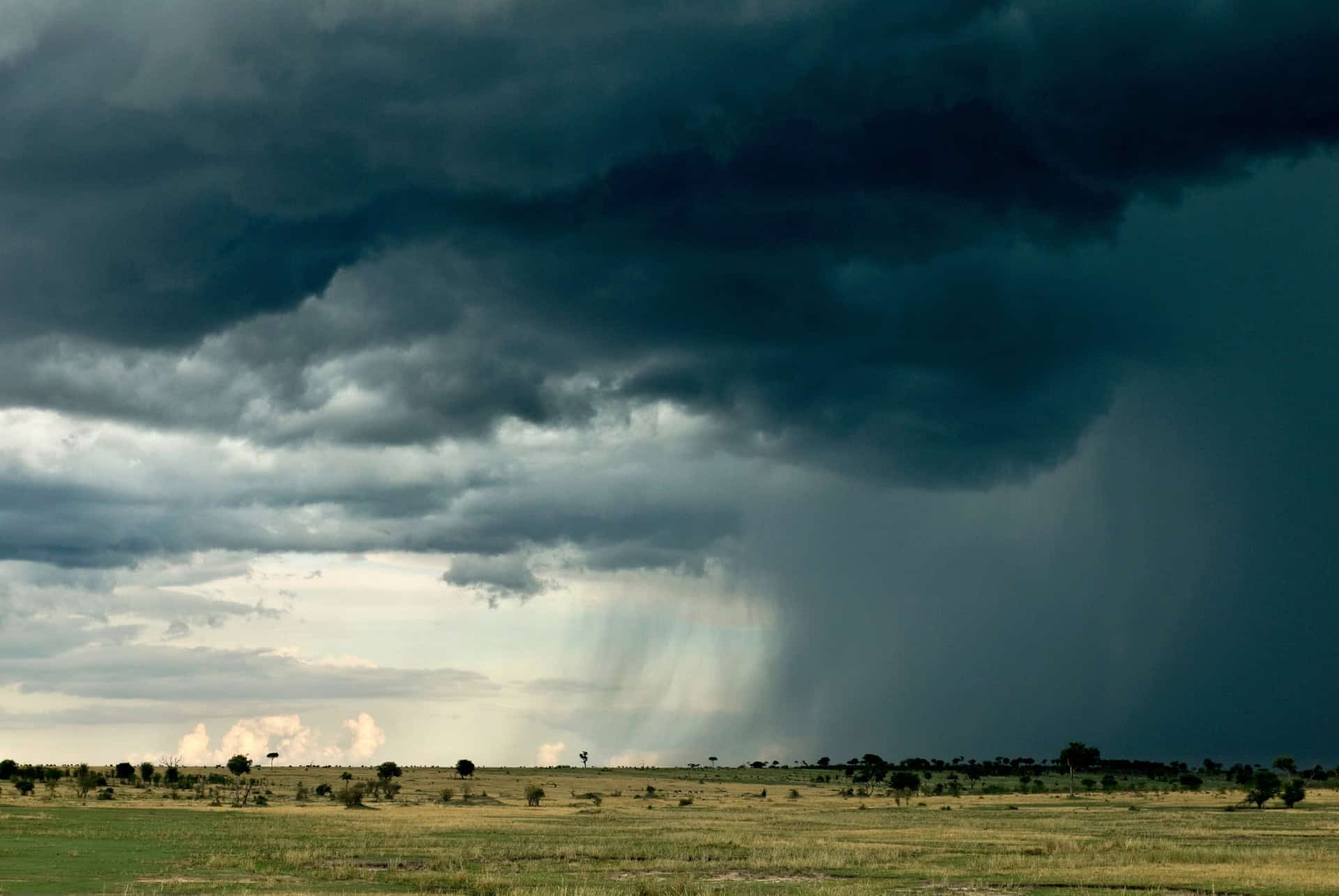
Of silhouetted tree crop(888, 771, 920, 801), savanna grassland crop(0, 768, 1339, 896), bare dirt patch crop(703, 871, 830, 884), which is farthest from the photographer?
silhouetted tree crop(888, 771, 920, 801)

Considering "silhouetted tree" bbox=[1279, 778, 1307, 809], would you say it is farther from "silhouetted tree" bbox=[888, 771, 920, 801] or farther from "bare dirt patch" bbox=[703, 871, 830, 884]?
"bare dirt patch" bbox=[703, 871, 830, 884]

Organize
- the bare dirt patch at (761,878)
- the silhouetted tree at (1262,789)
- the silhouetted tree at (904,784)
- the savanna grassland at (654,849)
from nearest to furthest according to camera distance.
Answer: the savanna grassland at (654,849) → the bare dirt patch at (761,878) → the silhouetted tree at (1262,789) → the silhouetted tree at (904,784)

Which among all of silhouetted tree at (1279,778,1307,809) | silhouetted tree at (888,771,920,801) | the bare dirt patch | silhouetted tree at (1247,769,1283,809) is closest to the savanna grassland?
the bare dirt patch

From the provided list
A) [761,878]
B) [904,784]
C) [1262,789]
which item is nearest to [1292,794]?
[1262,789]

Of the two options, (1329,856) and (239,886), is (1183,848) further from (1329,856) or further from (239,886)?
(239,886)

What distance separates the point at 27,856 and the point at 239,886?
1835 cm

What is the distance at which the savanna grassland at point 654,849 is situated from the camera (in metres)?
54.8

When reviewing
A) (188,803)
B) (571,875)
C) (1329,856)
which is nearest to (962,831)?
(1329,856)

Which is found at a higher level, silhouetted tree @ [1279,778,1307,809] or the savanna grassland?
the savanna grassland

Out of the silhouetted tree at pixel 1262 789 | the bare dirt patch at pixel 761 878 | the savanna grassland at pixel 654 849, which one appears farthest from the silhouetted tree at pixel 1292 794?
the bare dirt patch at pixel 761 878

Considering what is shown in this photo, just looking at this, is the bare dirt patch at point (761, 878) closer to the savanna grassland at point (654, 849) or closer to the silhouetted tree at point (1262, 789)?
the savanna grassland at point (654, 849)

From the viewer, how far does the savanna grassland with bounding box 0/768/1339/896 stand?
180ft

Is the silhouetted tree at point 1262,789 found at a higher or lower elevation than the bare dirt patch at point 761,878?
lower

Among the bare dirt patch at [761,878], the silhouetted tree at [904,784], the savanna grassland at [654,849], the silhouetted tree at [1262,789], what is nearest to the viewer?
the savanna grassland at [654,849]
